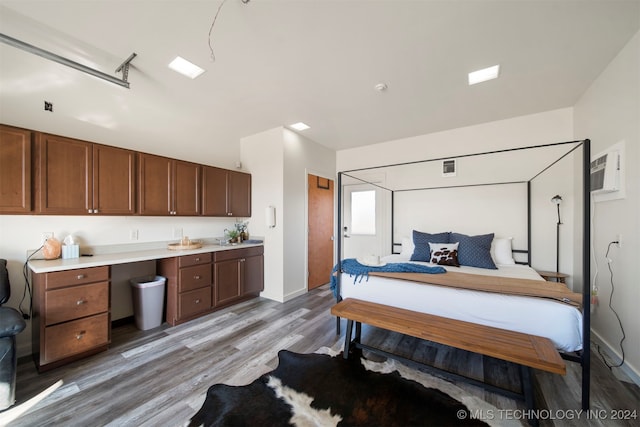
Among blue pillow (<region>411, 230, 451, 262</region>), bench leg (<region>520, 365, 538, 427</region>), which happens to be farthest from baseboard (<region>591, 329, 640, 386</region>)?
blue pillow (<region>411, 230, 451, 262</region>)

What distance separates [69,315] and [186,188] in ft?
5.64

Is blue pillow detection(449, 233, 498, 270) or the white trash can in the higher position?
blue pillow detection(449, 233, 498, 270)

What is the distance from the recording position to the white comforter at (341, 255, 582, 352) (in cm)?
178

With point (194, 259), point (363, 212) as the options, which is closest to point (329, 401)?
point (194, 259)

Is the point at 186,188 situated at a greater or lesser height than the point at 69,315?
greater

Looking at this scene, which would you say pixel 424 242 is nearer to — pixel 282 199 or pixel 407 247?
pixel 407 247

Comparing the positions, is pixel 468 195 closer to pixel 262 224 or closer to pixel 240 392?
pixel 262 224

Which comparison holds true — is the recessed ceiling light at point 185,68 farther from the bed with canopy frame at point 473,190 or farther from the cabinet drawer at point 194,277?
the cabinet drawer at point 194,277

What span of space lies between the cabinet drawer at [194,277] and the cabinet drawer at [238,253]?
0.19 meters

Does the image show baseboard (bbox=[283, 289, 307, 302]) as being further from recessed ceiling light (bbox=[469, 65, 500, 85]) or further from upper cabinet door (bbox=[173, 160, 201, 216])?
recessed ceiling light (bbox=[469, 65, 500, 85])

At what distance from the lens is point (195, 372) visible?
2.02m

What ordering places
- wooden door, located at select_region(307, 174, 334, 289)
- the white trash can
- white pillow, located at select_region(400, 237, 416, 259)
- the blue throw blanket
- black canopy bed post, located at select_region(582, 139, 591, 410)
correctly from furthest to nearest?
wooden door, located at select_region(307, 174, 334, 289)
white pillow, located at select_region(400, 237, 416, 259)
the white trash can
the blue throw blanket
black canopy bed post, located at select_region(582, 139, 591, 410)

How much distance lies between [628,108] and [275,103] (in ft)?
11.0

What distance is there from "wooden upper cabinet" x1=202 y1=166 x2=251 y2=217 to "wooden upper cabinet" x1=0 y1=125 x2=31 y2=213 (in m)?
1.60
